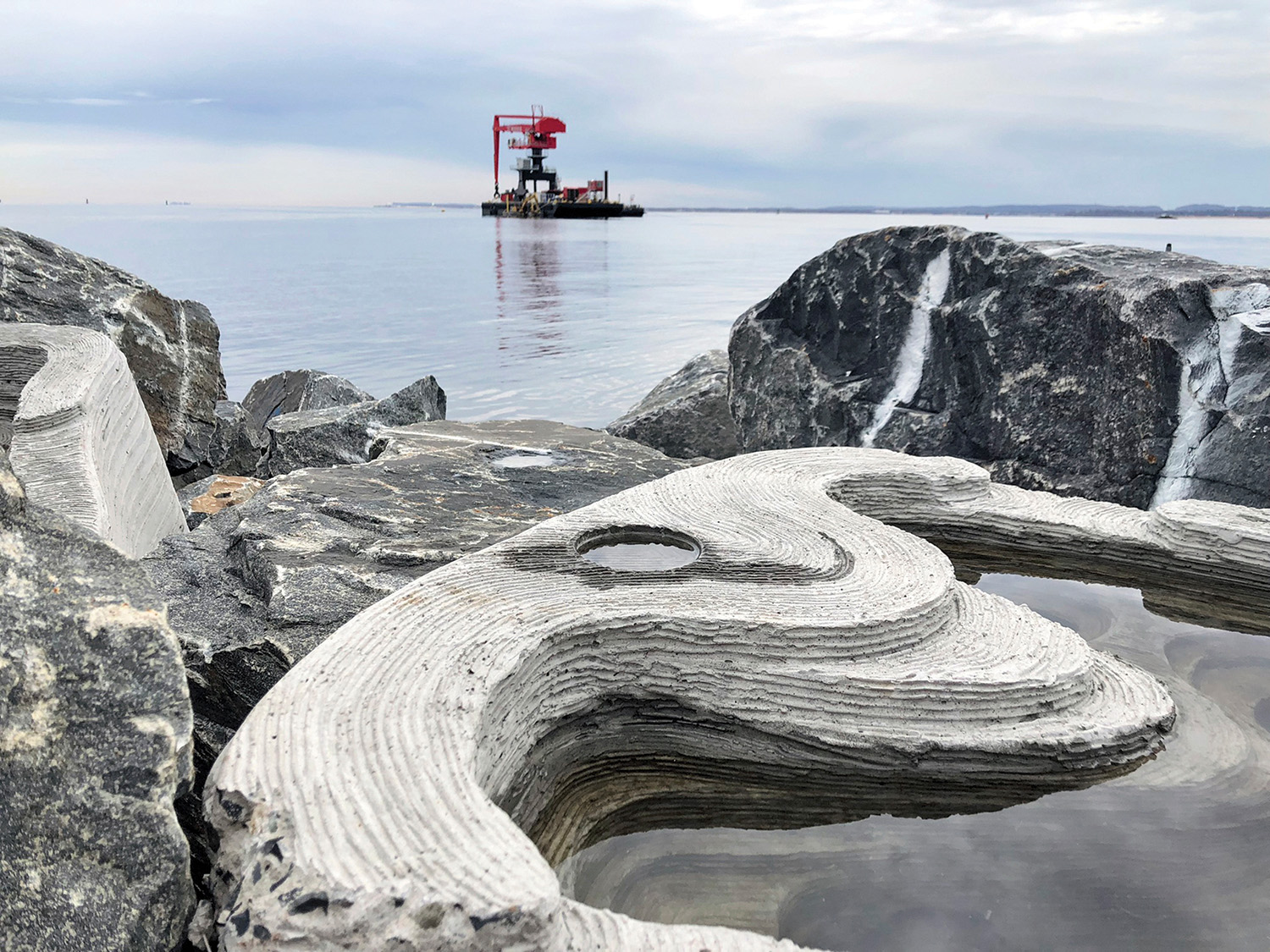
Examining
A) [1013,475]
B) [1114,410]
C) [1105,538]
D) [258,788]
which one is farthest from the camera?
[1013,475]

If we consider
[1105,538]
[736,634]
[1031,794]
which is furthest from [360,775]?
[1105,538]

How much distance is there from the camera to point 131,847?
7.65 ft

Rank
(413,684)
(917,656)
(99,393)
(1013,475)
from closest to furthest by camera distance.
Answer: (413,684) → (917,656) → (99,393) → (1013,475)

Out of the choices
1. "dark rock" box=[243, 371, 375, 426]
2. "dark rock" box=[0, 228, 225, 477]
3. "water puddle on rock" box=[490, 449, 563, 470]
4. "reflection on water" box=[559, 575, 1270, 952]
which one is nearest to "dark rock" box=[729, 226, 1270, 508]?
"water puddle on rock" box=[490, 449, 563, 470]

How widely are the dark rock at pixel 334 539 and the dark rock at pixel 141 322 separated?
9.98 ft

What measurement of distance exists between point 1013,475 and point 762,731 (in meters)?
4.73

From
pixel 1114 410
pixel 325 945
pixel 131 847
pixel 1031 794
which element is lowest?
pixel 1031 794

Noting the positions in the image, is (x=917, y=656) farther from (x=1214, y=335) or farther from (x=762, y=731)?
(x=1214, y=335)

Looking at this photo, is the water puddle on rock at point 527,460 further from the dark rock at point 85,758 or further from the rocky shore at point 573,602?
the dark rock at point 85,758

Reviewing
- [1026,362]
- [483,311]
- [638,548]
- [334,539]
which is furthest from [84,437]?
[483,311]

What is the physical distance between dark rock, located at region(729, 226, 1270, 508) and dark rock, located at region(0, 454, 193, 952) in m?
6.60

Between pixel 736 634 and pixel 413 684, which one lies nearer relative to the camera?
pixel 413 684

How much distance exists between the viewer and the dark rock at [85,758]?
2.24m

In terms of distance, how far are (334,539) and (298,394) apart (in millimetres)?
6921
